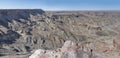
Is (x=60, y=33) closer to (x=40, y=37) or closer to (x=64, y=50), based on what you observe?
(x=40, y=37)

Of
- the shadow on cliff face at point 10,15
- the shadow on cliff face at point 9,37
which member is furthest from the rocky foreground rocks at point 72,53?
the shadow on cliff face at point 10,15

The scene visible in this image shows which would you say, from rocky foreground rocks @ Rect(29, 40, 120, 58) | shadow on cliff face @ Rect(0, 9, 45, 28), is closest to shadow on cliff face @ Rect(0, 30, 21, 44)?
shadow on cliff face @ Rect(0, 9, 45, 28)

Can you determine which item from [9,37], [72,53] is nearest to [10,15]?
[9,37]

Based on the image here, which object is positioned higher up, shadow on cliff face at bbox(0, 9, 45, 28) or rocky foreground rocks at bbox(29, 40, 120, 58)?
rocky foreground rocks at bbox(29, 40, 120, 58)

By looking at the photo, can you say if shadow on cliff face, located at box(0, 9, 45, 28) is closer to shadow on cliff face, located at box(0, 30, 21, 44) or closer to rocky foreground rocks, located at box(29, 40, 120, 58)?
shadow on cliff face, located at box(0, 30, 21, 44)

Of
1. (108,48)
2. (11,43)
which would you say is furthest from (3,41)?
(108,48)

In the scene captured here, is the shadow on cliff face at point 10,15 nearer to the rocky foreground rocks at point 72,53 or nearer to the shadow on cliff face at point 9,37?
the shadow on cliff face at point 9,37

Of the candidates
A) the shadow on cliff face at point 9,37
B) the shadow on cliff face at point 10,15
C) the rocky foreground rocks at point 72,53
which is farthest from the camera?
the shadow on cliff face at point 10,15

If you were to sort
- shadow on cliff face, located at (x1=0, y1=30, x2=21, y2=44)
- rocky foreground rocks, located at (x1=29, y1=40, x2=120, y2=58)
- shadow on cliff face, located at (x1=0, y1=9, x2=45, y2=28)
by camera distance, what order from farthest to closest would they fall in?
1. shadow on cliff face, located at (x1=0, y1=9, x2=45, y2=28)
2. shadow on cliff face, located at (x1=0, y1=30, x2=21, y2=44)
3. rocky foreground rocks, located at (x1=29, y1=40, x2=120, y2=58)

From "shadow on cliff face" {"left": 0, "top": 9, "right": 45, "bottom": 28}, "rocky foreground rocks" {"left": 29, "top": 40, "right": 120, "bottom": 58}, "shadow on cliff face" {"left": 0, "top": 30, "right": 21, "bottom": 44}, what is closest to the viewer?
"rocky foreground rocks" {"left": 29, "top": 40, "right": 120, "bottom": 58}

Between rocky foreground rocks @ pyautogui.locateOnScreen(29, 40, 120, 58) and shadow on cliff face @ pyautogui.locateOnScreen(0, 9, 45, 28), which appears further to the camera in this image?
shadow on cliff face @ pyautogui.locateOnScreen(0, 9, 45, 28)

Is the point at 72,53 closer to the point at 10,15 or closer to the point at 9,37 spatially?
the point at 9,37
